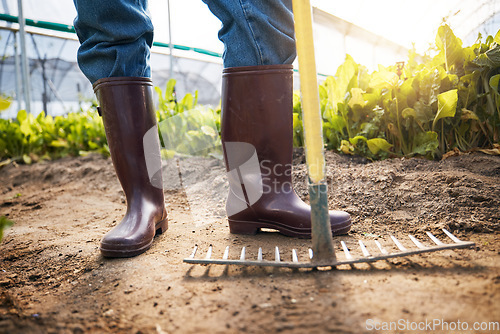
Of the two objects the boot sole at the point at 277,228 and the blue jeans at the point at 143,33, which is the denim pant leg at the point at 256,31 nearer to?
the blue jeans at the point at 143,33

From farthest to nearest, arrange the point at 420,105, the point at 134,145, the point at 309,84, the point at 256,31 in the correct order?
the point at 420,105 → the point at 134,145 → the point at 256,31 → the point at 309,84

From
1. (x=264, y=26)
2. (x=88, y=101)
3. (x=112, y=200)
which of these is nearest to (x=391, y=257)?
(x=264, y=26)

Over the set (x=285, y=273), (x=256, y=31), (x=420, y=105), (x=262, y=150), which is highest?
(x=256, y=31)

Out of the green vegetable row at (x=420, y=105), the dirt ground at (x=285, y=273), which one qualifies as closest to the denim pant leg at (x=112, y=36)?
the dirt ground at (x=285, y=273)

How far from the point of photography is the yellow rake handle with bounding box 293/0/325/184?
74 centimetres

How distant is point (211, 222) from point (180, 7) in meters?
4.17

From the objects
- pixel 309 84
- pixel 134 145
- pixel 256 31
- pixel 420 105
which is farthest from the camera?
pixel 420 105

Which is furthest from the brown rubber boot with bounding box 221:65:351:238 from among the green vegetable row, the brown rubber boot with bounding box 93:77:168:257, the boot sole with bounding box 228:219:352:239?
the green vegetable row

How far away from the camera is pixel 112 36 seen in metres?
1.06

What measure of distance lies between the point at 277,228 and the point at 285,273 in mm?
352

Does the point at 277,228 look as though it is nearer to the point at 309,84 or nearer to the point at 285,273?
the point at 285,273

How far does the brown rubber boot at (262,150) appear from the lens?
1094mm

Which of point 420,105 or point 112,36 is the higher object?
point 112,36

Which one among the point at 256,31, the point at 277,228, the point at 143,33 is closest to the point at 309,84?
the point at 256,31
